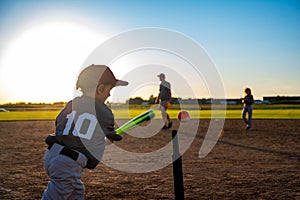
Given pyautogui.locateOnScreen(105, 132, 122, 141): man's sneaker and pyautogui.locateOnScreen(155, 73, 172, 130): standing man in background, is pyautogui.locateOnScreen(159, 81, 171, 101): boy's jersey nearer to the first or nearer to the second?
pyautogui.locateOnScreen(155, 73, 172, 130): standing man in background

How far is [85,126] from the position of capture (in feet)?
12.8

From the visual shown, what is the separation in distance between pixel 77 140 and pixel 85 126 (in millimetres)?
164

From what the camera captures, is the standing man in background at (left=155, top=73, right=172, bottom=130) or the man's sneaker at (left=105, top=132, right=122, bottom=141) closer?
the man's sneaker at (left=105, top=132, right=122, bottom=141)

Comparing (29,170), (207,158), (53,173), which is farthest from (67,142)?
(207,158)

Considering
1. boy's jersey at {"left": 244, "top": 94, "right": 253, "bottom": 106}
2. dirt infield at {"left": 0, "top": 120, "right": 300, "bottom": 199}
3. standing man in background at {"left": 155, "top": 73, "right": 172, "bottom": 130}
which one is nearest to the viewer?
dirt infield at {"left": 0, "top": 120, "right": 300, "bottom": 199}

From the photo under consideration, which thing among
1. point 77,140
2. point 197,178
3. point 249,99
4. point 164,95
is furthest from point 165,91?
point 77,140

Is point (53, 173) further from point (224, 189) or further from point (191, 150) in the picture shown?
point (191, 150)

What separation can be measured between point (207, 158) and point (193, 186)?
309 centimetres

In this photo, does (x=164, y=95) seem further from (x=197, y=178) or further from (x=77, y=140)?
(x=77, y=140)

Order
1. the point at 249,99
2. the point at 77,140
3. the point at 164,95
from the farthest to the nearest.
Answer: the point at 249,99
the point at 164,95
the point at 77,140

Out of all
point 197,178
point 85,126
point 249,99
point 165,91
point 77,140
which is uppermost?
point 165,91

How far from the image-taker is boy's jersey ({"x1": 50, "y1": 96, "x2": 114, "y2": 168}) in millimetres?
3891

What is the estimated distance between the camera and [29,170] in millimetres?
7996

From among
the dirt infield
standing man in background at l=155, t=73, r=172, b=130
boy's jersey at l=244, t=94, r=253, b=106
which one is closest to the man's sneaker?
the dirt infield
